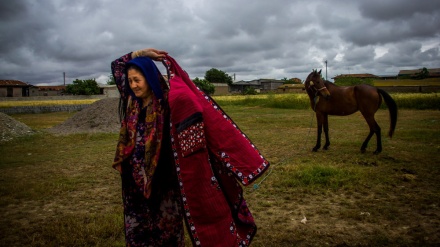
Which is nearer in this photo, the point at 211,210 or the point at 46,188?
the point at 211,210

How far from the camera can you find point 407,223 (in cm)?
324

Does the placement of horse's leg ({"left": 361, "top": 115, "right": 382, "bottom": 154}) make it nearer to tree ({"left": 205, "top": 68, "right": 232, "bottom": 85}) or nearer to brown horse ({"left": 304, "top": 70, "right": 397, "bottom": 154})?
brown horse ({"left": 304, "top": 70, "right": 397, "bottom": 154})

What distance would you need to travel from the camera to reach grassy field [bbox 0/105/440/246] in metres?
3.08

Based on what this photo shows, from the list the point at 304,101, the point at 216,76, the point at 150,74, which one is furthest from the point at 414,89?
the point at 216,76

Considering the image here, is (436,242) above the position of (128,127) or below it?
below

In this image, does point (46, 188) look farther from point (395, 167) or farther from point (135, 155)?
point (395, 167)

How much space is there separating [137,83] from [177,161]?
2.26ft

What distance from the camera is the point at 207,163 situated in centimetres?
178

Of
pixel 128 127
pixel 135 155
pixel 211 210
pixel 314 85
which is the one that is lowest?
pixel 211 210

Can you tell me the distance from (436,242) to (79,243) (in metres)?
3.70

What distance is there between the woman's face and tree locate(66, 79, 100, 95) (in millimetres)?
49576

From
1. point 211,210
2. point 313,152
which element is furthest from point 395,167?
point 211,210

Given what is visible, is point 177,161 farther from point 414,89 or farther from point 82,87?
point 82,87

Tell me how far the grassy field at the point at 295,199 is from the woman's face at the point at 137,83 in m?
1.76
